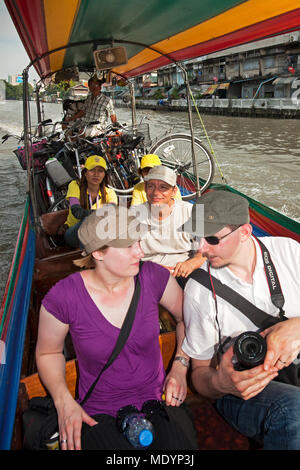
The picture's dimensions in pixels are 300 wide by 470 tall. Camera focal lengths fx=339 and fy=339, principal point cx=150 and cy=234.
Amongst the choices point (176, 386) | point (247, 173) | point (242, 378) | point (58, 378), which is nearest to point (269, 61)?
point (247, 173)

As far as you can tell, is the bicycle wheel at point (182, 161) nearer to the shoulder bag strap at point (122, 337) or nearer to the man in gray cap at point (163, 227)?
the man in gray cap at point (163, 227)

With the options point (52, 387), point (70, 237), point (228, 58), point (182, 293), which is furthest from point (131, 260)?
point (228, 58)

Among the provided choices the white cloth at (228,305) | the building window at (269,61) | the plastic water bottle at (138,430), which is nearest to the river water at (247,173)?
the white cloth at (228,305)

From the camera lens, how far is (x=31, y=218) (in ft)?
14.9

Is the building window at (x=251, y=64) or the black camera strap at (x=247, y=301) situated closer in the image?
the black camera strap at (x=247, y=301)

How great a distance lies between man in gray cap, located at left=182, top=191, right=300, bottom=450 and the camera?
1639 millimetres

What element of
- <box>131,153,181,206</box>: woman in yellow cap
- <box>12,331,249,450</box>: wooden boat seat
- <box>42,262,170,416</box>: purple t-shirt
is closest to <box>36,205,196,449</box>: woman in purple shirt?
<box>42,262,170,416</box>: purple t-shirt

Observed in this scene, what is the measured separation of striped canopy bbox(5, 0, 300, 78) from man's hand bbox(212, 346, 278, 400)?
290 cm

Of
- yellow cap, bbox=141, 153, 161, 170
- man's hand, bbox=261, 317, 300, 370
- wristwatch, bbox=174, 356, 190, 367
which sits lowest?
wristwatch, bbox=174, 356, 190, 367

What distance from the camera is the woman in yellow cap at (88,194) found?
12.9ft

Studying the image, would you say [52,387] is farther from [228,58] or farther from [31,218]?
[228,58]

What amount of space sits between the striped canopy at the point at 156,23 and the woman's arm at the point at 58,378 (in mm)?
2419

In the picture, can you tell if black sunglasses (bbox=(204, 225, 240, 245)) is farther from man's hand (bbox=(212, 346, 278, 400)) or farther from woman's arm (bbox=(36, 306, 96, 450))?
woman's arm (bbox=(36, 306, 96, 450))

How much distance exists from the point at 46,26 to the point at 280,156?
12.6m
